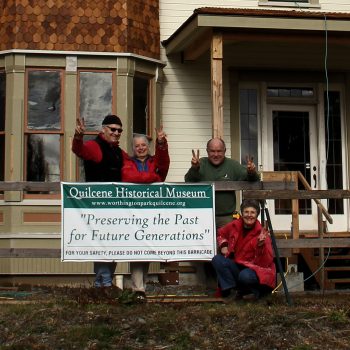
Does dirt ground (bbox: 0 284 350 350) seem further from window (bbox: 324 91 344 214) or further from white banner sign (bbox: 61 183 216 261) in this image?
window (bbox: 324 91 344 214)

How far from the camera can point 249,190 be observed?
8.34m

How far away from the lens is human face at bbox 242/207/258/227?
7.95 meters

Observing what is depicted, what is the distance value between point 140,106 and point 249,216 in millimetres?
5300

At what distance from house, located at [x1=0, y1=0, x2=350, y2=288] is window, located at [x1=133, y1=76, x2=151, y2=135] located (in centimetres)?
2

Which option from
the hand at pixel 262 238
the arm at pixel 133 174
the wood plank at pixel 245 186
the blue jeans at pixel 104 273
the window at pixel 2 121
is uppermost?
the window at pixel 2 121

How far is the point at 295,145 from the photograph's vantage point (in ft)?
45.4

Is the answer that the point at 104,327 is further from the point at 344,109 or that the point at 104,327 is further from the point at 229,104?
the point at 344,109

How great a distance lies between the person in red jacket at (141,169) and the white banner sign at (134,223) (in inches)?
3.6

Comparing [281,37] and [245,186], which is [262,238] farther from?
[281,37]

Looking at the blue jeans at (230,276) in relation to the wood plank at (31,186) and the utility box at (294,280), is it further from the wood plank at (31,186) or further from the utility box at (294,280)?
the utility box at (294,280)

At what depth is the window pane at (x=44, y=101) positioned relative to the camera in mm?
12102

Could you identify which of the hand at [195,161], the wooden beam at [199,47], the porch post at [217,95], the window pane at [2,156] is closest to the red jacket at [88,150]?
the hand at [195,161]

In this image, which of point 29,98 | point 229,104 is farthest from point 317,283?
point 29,98

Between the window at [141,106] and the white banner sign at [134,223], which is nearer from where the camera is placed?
the white banner sign at [134,223]
